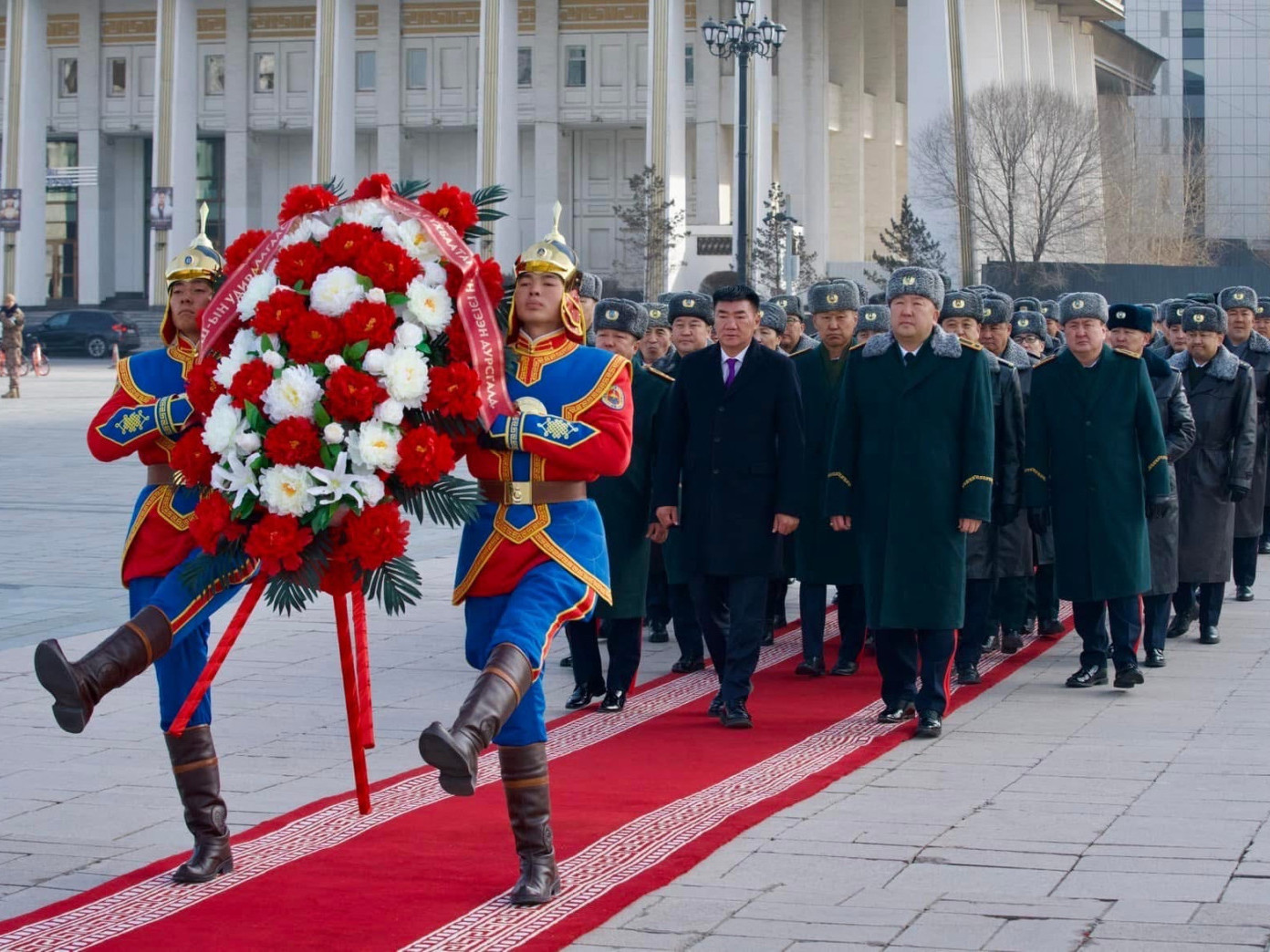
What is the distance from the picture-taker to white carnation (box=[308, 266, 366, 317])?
5289mm

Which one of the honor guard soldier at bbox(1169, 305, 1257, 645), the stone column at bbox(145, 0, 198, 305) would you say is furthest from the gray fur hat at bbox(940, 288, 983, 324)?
the stone column at bbox(145, 0, 198, 305)

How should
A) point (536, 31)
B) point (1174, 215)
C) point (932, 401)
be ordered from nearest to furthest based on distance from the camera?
point (932, 401)
point (1174, 215)
point (536, 31)

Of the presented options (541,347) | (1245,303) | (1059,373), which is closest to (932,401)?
(1059,373)

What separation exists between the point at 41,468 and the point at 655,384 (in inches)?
573

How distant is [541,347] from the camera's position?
5.87 m

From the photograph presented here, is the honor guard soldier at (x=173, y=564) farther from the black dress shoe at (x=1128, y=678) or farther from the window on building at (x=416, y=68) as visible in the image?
the window on building at (x=416, y=68)

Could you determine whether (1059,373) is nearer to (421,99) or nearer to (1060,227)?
(1060,227)

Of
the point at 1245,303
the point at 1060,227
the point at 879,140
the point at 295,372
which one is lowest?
the point at 295,372

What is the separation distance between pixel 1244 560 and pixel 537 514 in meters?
8.55

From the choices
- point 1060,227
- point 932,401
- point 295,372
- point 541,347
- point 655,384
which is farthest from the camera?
point 1060,227

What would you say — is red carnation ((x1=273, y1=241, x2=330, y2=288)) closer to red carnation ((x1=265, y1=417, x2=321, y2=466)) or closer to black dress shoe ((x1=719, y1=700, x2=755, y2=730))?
red carnation ((x1=265, y1=417, x2=321, y2=466))

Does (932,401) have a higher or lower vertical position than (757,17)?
lower

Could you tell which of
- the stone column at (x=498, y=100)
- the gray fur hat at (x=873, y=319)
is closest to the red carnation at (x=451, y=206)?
the gray fur hat at (x=873, y=319)

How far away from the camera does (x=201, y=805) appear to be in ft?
19.1
